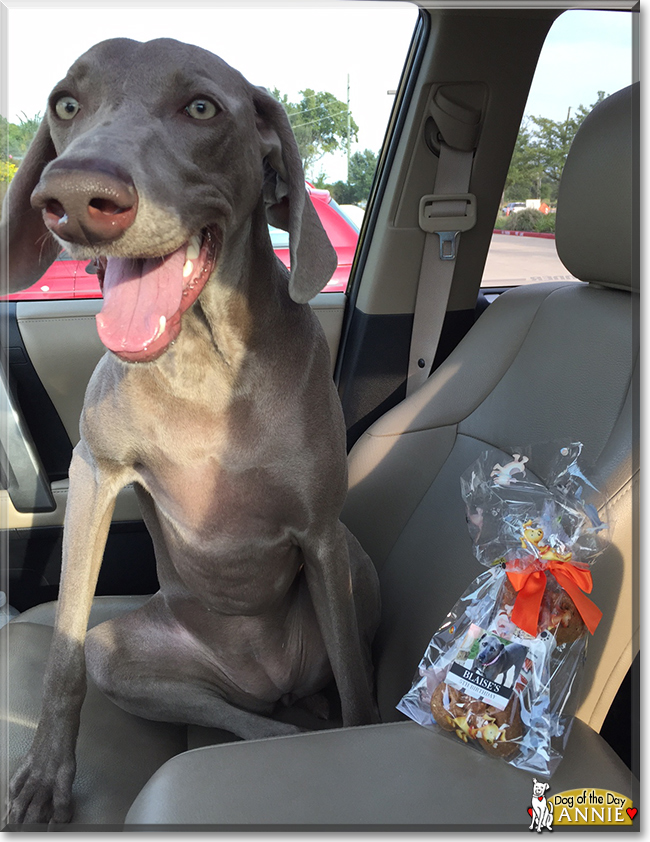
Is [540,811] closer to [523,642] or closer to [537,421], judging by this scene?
[523,642]

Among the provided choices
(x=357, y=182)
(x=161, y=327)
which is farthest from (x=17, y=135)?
(x=357, y=182)

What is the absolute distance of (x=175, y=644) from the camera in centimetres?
192

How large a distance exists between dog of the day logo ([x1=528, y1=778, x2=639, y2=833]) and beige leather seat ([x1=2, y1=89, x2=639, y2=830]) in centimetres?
2

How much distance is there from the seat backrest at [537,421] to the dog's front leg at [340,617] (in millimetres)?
168

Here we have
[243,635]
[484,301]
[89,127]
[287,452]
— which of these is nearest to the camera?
[89,127]

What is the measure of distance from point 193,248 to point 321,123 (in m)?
1.18

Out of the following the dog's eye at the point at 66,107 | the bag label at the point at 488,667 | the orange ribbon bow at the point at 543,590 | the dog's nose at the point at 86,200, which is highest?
the dog's eye at the point at 66,107

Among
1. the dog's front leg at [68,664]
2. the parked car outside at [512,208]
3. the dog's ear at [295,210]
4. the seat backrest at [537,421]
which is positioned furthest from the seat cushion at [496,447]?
the dog's front leg at [68,664]

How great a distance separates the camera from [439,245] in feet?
8.31

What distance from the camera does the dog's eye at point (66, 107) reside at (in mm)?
1416

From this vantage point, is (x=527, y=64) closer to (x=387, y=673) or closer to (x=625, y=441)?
(x=625, y=441)

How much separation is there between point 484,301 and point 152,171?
5.99ft

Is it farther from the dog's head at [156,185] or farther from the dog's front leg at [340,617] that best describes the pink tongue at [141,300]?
the dog's front leg at [340,617]

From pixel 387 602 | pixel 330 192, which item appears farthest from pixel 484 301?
pixel 387 602
